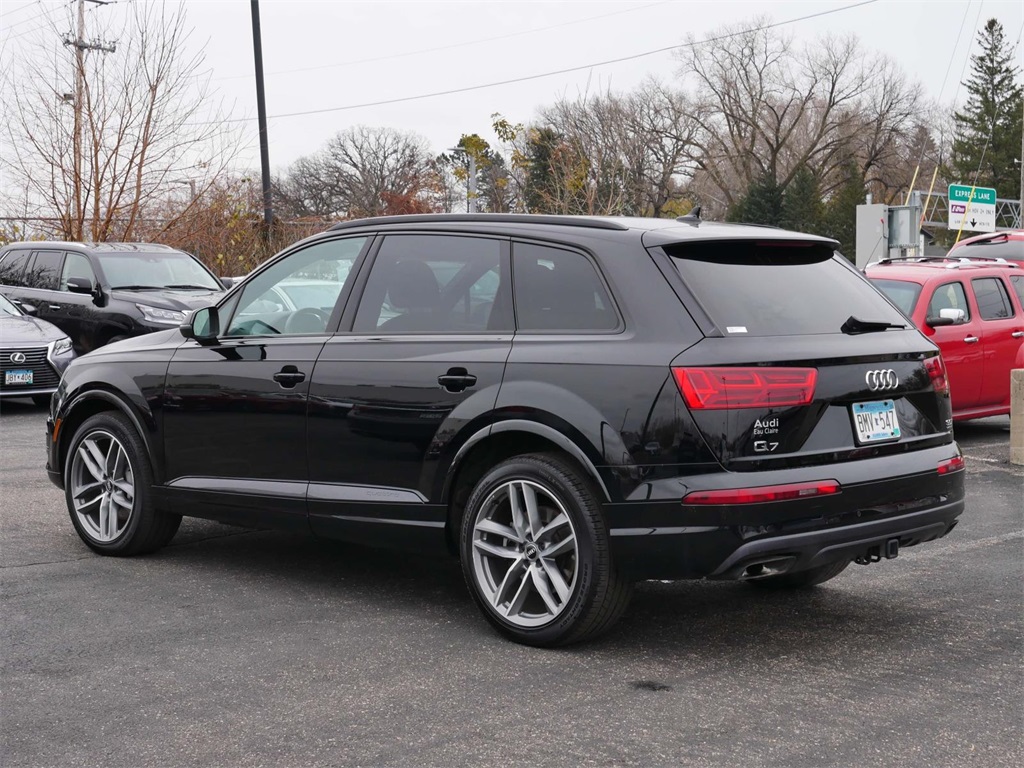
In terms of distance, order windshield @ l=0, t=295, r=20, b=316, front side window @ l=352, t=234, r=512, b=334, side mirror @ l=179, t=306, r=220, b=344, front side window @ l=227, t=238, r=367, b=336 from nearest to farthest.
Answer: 1. front side window @ l=352, t=234, r=512, b=334
2. front side window @ l=227, t=238, r=367, b=336
3. side mirror @ l=179, t=306, r=220, b=344
4. windshield @ l=0, t=295, r=20, b=316

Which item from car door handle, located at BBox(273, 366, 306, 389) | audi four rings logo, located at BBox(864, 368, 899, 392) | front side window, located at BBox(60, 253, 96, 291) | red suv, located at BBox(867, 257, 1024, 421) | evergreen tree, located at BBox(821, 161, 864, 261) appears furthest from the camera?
evergreen tree, located at BBox(821, 161, 864, 261)

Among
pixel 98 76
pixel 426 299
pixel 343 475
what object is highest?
pixel 98 76

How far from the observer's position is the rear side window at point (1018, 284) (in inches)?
473

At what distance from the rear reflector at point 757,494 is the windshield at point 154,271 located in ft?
41.6

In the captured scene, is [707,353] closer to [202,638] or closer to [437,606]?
[437,606]

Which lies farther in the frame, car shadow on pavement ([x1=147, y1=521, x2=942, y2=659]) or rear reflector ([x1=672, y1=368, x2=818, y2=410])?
car shadow on pavement ([x1=147, y1=521, x2=942, y2=659])

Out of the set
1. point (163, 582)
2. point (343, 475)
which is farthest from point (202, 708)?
point (163, 582)

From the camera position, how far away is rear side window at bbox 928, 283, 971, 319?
36.4ft

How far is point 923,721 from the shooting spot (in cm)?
407

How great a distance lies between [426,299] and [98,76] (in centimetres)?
1961

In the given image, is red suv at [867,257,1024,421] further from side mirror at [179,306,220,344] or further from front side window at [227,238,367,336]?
side mirror at [179,306,220,344]

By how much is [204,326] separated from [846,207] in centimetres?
6876

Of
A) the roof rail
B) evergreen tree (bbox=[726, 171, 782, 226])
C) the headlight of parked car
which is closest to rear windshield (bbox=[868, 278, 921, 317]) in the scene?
the roof rail

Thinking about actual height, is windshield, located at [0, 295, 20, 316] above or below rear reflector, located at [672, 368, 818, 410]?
above
